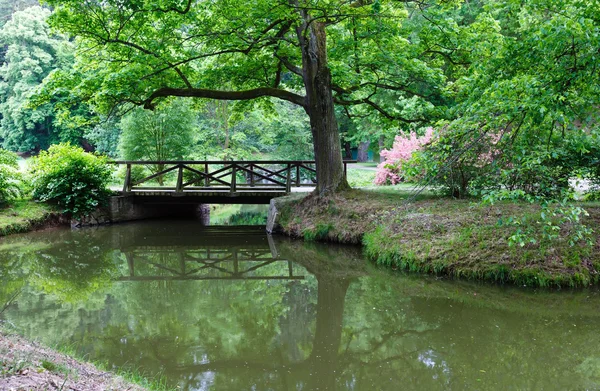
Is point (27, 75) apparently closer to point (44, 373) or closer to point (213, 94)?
point (213, 94)

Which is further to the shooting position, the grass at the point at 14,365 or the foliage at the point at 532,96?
the foliage at the point at 532,96

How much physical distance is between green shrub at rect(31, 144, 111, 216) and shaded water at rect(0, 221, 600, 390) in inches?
154

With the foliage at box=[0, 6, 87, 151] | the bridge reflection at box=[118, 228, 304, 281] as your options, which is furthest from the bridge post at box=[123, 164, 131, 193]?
the foliage at box=[0, 6, 87, 151]

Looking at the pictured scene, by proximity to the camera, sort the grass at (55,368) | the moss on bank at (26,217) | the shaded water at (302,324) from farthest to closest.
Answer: the moss on bank at (26,217)
the shaded water at (302,324)
the grass at (55,368)

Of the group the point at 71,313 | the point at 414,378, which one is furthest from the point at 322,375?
the point at 71,313

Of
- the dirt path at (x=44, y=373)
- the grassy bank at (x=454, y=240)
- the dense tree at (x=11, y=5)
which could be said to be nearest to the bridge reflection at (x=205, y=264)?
the grassy bank at (x=454, y=240)

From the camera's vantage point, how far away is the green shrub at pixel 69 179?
1298 centimetres

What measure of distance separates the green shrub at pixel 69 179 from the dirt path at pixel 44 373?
10.1 metres

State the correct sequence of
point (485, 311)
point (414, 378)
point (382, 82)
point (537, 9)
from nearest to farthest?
point (414, 378)
point (485, 311)
point (537, 9)
point (382, 82)

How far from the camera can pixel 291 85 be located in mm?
13258

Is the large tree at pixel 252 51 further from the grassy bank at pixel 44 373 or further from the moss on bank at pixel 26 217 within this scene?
the grassy bank at pixel 44 373

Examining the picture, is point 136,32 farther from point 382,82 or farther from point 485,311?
point 485,311

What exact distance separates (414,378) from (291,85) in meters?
10.2

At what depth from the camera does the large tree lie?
349 inches
